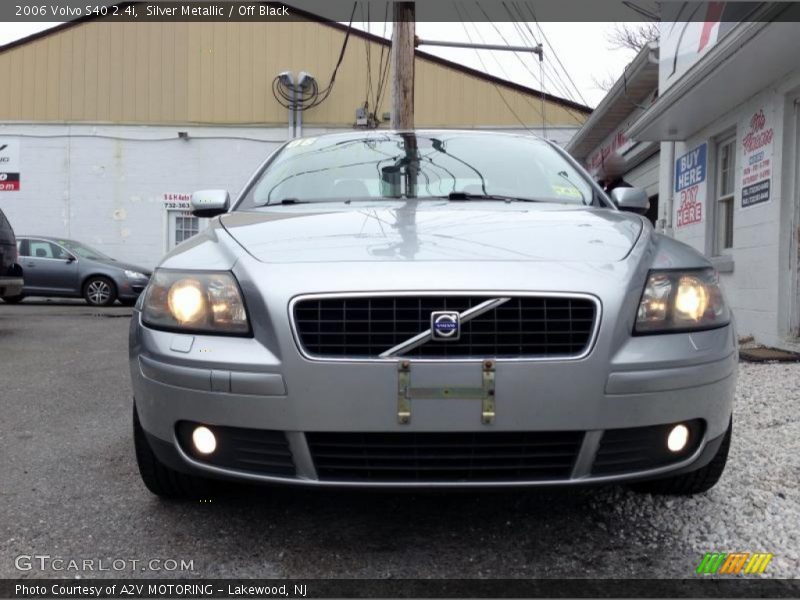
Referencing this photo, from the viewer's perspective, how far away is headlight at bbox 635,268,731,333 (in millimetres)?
2074

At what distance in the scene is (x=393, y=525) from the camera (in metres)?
2.42

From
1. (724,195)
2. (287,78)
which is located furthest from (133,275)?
(724,195)

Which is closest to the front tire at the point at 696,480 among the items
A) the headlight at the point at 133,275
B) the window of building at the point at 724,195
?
the window of building at the point at 724,195

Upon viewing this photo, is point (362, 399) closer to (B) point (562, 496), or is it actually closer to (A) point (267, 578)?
(A) point (267, 578)

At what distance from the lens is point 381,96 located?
1800 centimetres

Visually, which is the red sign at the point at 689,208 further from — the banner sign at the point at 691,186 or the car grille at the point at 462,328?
the car grille at the point at 462,328

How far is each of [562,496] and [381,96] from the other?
1643cm

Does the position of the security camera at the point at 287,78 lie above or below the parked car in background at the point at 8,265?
above

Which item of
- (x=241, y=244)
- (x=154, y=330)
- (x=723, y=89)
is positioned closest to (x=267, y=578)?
(x=154, y=330)

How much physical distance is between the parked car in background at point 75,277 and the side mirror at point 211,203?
10.4 metres

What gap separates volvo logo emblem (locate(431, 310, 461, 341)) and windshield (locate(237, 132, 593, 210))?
114 cm

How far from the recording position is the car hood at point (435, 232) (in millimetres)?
2146

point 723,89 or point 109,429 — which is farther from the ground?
point 723,89

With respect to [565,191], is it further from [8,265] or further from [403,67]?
[403,67]
